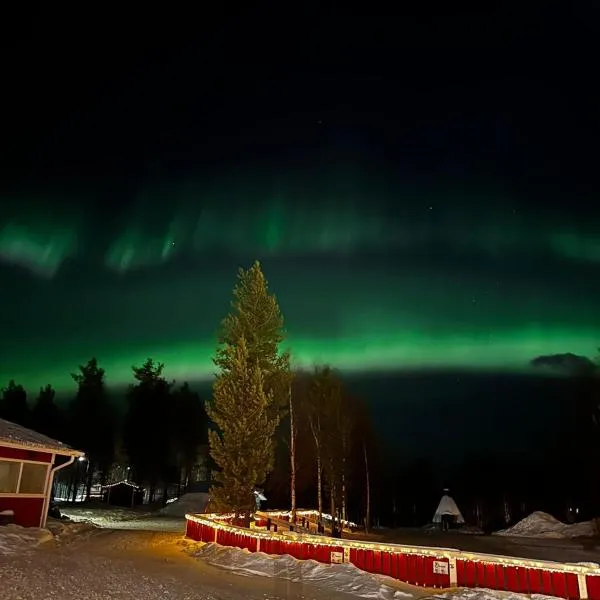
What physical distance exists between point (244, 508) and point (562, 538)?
68.3 feet

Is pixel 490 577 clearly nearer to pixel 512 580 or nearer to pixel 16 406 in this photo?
pixel 512 580

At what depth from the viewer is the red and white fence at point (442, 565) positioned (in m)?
9.60

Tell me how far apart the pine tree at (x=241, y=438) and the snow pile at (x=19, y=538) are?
5383 mm

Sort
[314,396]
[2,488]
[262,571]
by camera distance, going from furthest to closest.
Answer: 1. [314,396]
2. [2,488]
3. [262,571]

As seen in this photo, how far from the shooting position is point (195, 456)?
55062 millimetres

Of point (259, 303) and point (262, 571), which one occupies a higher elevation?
point (259, 303)

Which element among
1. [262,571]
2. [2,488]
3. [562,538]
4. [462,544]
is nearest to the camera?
[262,571]

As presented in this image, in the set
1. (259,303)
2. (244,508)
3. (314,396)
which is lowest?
(244,508)

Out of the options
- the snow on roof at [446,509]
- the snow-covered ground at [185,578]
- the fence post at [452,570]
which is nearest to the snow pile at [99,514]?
the snow-covered ground at [185,578]

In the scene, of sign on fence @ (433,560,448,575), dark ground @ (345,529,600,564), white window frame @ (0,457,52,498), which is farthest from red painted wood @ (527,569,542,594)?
white window frame @ (0,457,52,498)

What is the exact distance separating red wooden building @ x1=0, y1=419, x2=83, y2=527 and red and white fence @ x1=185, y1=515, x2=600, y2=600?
337 inches

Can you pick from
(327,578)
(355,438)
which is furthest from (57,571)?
(355,438)

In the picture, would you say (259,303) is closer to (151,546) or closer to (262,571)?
(151,546)

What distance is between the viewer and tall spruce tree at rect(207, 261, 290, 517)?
18.0 m
